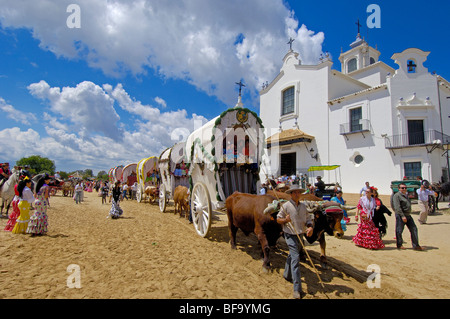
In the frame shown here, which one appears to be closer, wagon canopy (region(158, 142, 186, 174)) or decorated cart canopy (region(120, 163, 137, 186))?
wagon canopy (region(158, 142, 186, 174))

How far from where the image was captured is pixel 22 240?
5582 millimetres

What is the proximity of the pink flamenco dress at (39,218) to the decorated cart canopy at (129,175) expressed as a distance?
12.4 metres

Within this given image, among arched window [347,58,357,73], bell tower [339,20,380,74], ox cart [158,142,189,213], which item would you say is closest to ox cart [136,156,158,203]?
ox cart [158,142,189,213]

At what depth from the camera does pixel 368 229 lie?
6.22 metres

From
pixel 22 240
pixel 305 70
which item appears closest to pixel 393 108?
pixel 305 70

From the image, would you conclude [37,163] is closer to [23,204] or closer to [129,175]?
[129,175]

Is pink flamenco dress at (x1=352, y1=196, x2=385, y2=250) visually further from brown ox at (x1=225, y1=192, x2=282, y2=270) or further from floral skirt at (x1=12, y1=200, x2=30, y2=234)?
floral skirt at (x1=12, y1=200, x2=30, y2=234)

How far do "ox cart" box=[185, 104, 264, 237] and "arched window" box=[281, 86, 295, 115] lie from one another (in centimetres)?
1769

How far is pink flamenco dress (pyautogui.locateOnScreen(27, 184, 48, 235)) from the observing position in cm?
607

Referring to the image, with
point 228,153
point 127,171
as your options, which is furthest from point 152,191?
point 228,153

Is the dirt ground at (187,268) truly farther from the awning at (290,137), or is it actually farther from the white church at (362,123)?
the awning at (290,137)

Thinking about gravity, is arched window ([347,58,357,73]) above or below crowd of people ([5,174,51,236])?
above

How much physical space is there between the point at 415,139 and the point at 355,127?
3.97 metres

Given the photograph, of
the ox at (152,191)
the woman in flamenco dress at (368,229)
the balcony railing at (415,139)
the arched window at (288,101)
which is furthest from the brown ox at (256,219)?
the arched window at (288,101)
